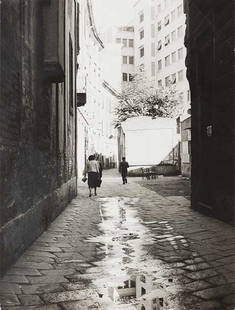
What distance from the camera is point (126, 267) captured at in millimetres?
5402

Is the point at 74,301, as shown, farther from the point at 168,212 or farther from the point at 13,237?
the point at 168,212

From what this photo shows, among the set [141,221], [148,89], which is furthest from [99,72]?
[141,221]

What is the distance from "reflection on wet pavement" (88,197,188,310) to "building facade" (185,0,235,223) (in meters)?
1.54

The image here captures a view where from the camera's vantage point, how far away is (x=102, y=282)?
15.6ft

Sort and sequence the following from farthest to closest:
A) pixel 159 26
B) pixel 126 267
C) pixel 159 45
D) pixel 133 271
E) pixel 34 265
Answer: pixel 159 45, pixel 159 26, pixel 34 265, pixel 126 267, pixel 133 271

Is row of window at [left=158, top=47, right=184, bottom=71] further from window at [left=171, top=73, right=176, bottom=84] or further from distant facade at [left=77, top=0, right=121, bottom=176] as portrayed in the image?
distant facade at [left=77, top=0, right=121, bottom=176]

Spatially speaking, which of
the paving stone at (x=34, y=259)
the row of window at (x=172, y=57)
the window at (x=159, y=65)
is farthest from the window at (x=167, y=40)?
the paving stone at (x=34, y=259)

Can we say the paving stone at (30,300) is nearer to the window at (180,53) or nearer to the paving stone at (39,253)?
the paving stone at (39,253)

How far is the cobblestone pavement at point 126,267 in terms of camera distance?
415 centimetres

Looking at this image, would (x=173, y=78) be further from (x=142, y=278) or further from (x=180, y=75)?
(x=142, y=278)

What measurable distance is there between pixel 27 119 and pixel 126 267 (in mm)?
2660

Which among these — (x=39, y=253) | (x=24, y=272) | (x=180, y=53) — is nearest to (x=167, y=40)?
(x=180, y=53)

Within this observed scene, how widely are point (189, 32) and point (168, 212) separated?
15.1ft

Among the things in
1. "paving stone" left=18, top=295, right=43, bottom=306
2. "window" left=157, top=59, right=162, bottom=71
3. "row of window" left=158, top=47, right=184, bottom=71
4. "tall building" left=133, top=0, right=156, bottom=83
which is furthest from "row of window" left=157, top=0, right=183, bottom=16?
"paving stone" left=18, top=295, right=43, bottom=306
